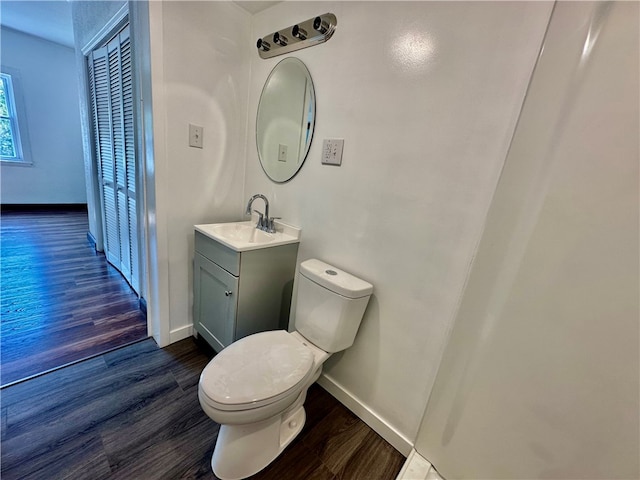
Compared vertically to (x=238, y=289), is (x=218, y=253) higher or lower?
higher

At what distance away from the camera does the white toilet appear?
888mm

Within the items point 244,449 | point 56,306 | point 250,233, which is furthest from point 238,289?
point 56,306

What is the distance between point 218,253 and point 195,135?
2.23 feet

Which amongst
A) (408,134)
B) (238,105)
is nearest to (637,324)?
(408,134)

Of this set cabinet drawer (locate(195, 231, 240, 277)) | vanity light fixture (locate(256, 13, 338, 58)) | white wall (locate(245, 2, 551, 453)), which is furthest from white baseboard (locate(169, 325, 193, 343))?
vanity light fixture (locate(256, 13, 338, 58))

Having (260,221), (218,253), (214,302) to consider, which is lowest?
(214,302)

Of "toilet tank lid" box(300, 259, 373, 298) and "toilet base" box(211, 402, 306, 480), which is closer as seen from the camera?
"toilet base" box(211, 402, 306, 480)

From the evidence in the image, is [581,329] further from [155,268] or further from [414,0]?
[155,268]

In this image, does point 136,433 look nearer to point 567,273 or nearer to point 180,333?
point 180,333

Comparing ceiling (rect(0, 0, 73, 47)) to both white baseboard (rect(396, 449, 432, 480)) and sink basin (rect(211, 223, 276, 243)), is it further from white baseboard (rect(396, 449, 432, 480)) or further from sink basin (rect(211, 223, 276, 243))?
white baseboard (rect(396, 449, 432, 480))

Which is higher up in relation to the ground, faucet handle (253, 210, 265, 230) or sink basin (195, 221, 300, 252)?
faucet handle (253, 210, 265, 230)

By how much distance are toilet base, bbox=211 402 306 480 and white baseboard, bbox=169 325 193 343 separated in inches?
32.6

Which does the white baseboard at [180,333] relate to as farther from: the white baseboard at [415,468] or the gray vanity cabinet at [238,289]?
the white baseboard at [415,468]

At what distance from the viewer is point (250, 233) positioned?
1608 millimetres
